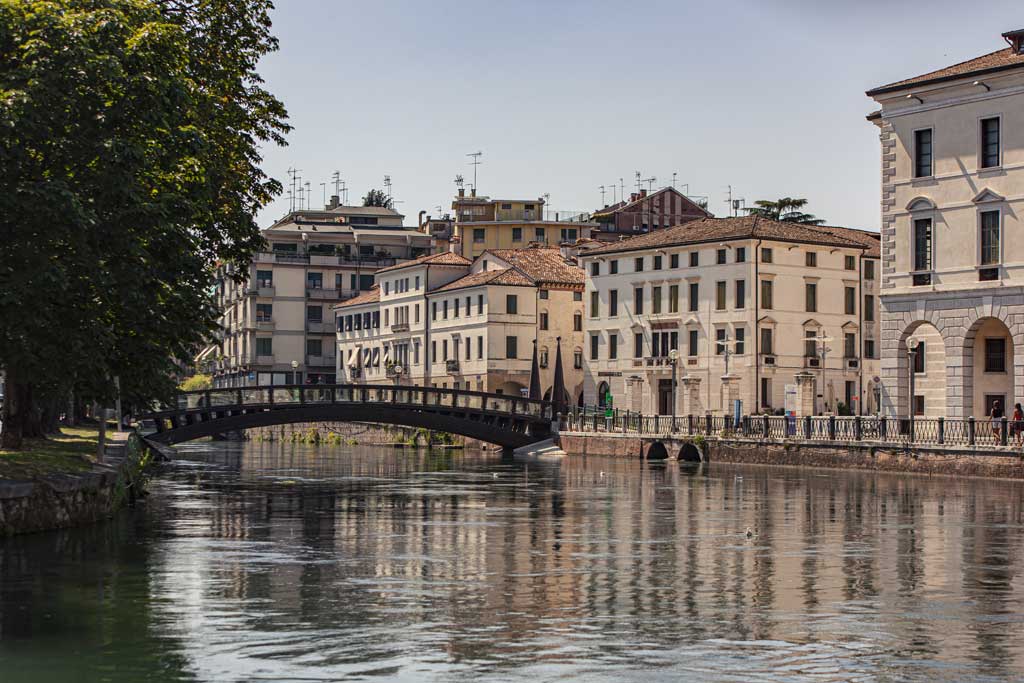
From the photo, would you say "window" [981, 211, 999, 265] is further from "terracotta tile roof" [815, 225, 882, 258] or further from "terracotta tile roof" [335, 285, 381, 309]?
A: "terracotta tile roof" [335, 285, 381, 309]

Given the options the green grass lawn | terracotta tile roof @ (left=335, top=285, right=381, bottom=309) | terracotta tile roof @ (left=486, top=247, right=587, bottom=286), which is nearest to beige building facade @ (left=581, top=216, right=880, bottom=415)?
terracotta tile roof @ (left=486, top=247, right=587, bottom=286)

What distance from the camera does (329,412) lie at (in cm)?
6731

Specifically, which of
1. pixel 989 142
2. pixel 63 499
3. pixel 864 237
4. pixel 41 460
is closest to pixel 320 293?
pixel 864 237

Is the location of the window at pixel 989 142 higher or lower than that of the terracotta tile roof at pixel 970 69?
lower

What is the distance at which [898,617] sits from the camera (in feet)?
63.3

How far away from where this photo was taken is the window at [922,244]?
56.8 meters

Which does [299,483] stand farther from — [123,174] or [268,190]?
[123,174]

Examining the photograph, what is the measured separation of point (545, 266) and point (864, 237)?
21.0 metres

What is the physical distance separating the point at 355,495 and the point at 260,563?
57.6ft

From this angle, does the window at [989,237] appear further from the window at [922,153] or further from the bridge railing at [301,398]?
the bridge railing at [301,398]

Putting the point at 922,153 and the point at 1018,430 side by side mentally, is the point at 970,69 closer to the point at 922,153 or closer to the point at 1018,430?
the point at 922,153

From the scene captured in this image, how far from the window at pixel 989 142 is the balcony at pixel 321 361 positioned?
2960 inches

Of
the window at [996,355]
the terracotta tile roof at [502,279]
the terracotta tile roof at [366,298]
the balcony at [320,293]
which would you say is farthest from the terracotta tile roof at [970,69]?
the balcony at [320,293]

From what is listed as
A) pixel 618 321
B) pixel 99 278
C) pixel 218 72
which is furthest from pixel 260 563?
pixel 618 321
